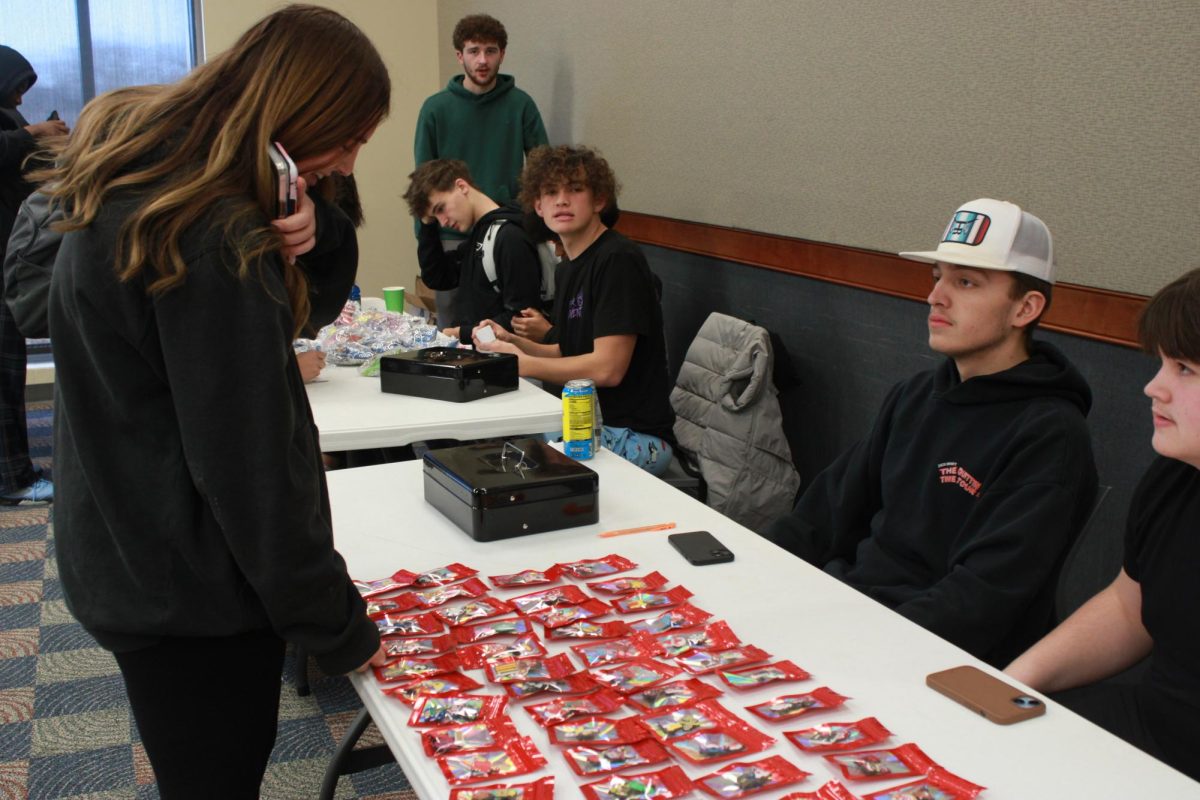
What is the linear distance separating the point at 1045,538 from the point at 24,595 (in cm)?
295

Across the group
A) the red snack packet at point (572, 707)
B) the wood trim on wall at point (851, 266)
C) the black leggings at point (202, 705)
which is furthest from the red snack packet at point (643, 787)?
the wood trim on wall at point (851, 266)

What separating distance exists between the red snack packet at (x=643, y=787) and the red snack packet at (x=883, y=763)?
17 cm

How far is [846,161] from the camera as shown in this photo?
118 inches

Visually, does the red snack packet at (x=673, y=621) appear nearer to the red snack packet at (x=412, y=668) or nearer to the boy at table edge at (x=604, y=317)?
the red snack packet at (x=412, y=668)

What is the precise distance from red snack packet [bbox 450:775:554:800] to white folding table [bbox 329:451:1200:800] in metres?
0.02

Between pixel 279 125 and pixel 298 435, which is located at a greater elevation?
pixel 279 125

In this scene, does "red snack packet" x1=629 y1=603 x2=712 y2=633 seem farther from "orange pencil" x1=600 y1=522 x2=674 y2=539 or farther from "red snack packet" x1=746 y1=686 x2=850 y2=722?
"orange pencil" x1=600 y1=522 x2=674 y2=539

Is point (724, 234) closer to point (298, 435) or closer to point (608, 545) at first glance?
point (608, 545)

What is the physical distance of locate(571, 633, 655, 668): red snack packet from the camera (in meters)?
1.31

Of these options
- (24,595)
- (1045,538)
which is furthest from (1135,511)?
(24,595)

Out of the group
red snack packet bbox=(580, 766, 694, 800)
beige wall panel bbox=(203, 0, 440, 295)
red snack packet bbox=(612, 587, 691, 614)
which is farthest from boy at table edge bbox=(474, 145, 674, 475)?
beige wall panel bbox=(203, 0, 440, 295)

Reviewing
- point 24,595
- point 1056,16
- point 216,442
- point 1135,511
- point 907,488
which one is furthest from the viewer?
point 24,595

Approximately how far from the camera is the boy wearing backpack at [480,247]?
363 centimetres

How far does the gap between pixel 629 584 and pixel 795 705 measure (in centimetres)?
39
